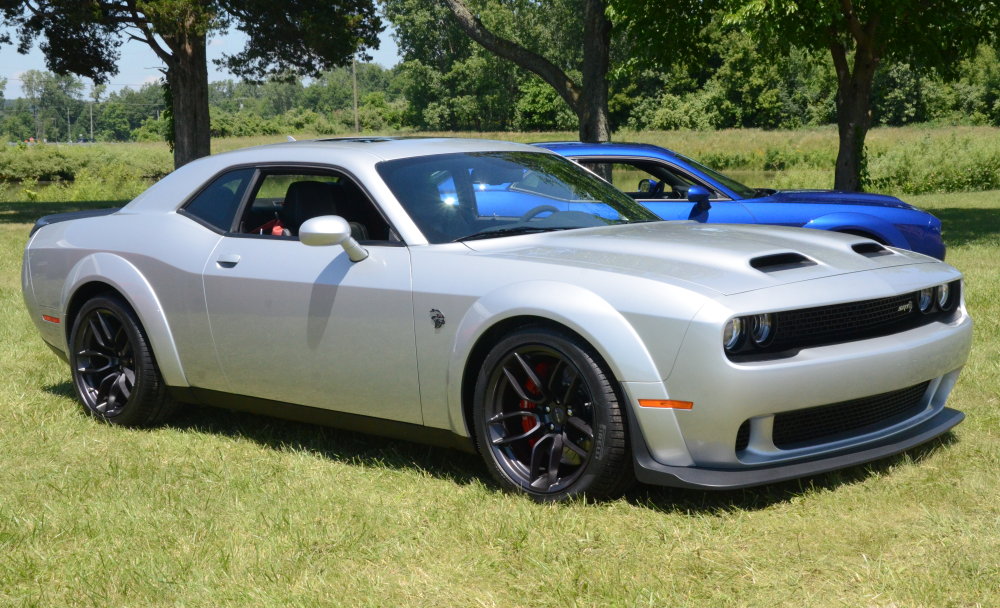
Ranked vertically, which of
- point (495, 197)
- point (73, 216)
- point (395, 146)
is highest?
point (395, 146)

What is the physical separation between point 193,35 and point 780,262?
2333cm

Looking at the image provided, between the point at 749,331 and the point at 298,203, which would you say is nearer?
the point at 749,331

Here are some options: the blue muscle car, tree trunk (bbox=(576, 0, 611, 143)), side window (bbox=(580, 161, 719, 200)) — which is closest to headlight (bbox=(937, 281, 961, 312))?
the blue muscle car

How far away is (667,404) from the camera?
3.88 meters

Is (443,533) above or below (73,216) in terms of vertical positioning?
below

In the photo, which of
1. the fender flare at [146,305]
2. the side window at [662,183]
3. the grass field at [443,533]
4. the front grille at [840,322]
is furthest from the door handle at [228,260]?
the side window at [662,183]

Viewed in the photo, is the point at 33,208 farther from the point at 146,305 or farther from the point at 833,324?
the point at 833,324

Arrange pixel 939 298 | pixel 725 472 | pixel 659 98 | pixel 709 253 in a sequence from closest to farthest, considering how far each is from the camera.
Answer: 1. pixel 725 472
2. pixel 709 253
3. pixel 939 298
4. pixel 659 98

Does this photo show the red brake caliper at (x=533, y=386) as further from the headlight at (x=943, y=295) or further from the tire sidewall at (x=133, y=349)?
the tire sidewall at (x=133, y=349)

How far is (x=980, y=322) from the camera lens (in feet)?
25.7

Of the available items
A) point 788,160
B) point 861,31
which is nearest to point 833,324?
point 861,31

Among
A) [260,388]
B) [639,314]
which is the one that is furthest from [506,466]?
[260,388]

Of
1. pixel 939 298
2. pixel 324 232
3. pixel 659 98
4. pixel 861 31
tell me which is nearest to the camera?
pixel 324 232

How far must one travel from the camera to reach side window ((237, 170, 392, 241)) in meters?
5.17
